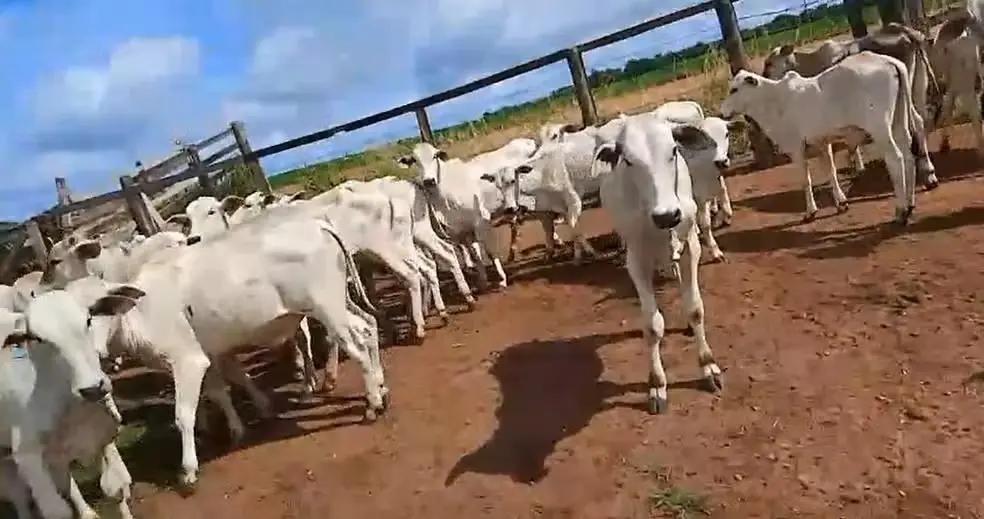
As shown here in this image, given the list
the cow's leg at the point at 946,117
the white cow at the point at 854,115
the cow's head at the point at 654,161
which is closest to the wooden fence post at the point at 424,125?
the white cow at the point at 854,115

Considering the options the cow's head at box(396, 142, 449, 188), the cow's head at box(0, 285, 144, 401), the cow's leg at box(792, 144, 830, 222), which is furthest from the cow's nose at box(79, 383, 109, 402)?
the cow's leg at box(792, 144, 830, 222)

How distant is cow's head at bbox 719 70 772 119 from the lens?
13.6 meters

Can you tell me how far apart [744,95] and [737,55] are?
Answer: 265 centimetres

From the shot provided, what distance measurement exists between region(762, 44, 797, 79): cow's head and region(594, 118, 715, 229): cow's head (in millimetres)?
7418

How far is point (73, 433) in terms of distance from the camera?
8.04 metres

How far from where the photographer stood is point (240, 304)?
31.1 ft

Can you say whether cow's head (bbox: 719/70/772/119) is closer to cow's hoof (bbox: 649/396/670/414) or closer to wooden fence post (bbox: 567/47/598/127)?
wooden fence post (bbox: 567/47/598/127)

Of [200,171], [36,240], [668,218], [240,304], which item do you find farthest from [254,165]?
[668,218]

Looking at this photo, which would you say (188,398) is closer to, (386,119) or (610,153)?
(610,153)

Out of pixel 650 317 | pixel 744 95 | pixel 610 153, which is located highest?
pixel 610 153

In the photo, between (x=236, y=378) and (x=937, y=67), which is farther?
(x=937, y=67)

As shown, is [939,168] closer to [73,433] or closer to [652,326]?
[652,326]

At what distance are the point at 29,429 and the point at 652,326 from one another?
189 inches

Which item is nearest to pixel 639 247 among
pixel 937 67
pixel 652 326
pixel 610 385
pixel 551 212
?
pixel 652 326
